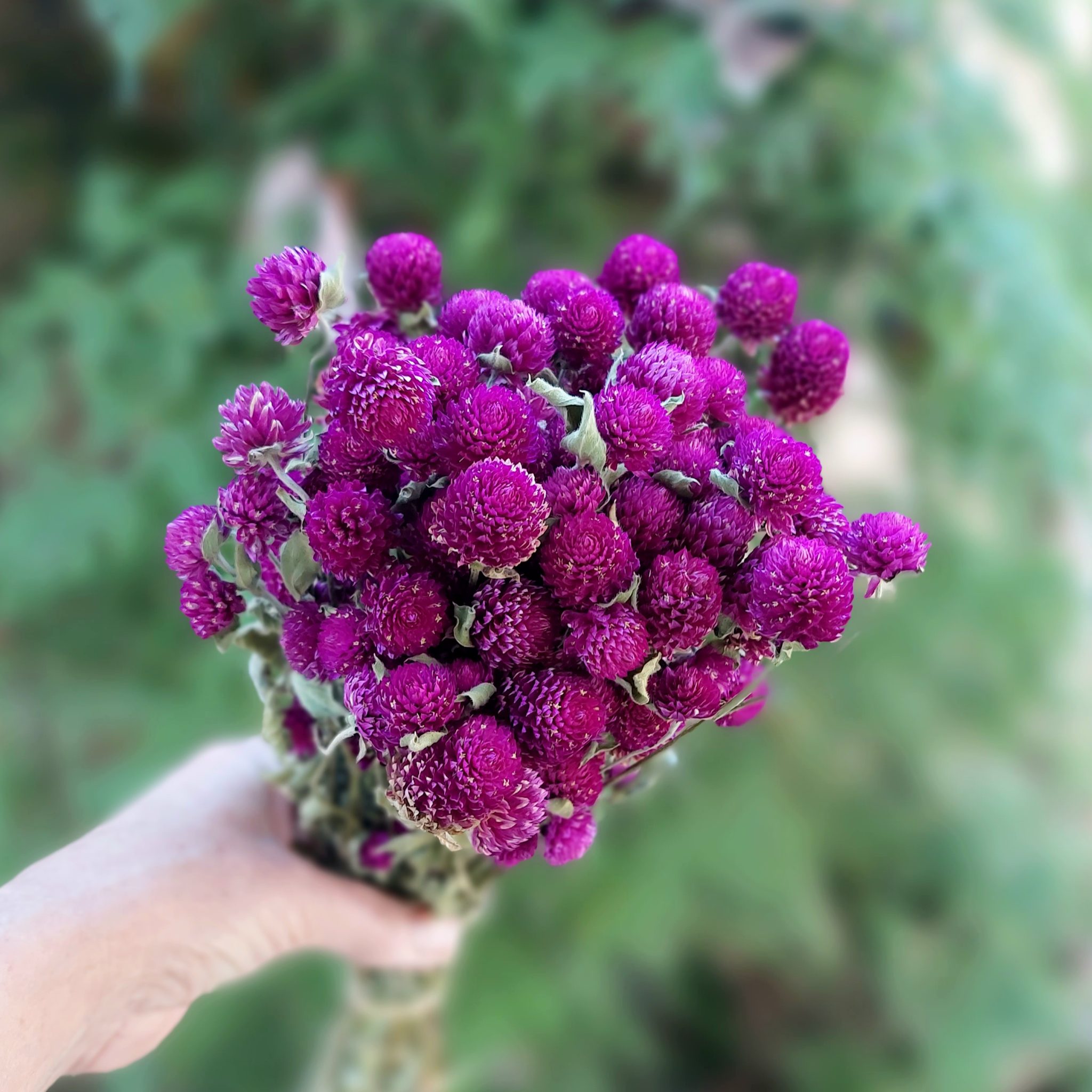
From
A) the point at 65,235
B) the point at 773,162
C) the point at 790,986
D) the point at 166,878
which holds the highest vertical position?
the point at 65,235

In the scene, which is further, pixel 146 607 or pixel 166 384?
pixel 146 607

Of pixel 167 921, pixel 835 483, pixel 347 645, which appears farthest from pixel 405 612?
pixel 835 483

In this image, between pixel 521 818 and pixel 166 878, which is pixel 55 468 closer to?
pixel 166 878

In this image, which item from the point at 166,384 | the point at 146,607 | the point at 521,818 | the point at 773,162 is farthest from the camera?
the point at 146,607

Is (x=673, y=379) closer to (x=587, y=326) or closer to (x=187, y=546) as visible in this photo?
(x=587, y=326)

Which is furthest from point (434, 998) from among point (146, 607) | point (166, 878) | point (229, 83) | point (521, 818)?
point (229, 83)

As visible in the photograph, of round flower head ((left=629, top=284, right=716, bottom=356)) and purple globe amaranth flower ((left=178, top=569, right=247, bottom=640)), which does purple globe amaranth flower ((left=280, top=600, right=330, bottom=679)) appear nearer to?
purple globe amaranth flower ((left=178, top=569, right=247, bottom=640))

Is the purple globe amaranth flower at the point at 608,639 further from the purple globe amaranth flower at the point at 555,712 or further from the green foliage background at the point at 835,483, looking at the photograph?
the green foliage background at the point at 835,483

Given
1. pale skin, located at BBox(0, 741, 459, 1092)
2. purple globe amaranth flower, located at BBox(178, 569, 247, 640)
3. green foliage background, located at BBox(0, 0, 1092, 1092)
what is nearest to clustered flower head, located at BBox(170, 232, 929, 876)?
purple globe amaranth flower, located at BBox(178, 569, 247, 640)

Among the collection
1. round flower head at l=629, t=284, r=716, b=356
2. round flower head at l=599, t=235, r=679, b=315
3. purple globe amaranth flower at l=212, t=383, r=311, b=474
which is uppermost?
round flower head at l=599, t=235, r=679, b=315
